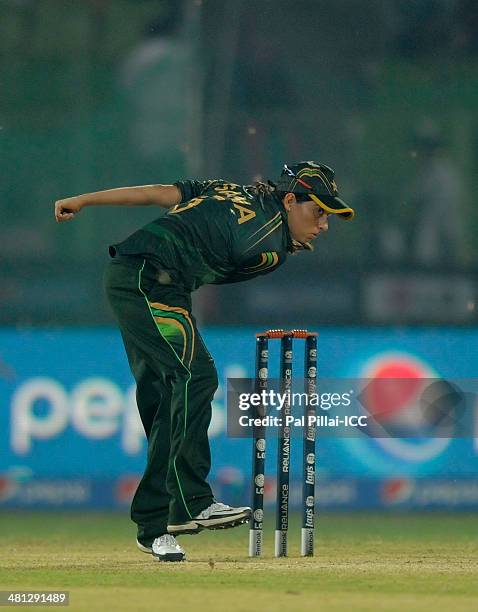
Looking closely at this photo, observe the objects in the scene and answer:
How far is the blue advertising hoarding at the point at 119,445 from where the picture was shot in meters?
7.73

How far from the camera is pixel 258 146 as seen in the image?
8.39 metres

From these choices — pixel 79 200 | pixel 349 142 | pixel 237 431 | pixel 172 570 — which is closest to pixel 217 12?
pixel 349 142

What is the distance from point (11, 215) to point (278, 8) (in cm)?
176

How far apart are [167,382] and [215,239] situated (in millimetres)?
484

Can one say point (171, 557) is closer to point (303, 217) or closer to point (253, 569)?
point (253, 569)

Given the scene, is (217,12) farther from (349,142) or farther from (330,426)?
(330,426)

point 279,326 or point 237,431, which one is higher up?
point 279,326

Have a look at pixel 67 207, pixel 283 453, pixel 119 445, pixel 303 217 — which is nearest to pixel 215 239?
pixel 303 217

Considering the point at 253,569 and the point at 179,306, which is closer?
the point at 253,569

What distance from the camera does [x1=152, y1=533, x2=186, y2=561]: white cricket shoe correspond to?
5.32m

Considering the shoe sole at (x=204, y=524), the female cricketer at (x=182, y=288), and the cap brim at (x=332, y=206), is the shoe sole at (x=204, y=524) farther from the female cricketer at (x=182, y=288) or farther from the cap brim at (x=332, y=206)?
the cap brim at (x=332, y=206)

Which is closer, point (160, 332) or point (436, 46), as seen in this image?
point (160, 332)

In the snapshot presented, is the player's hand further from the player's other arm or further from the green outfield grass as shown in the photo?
the green outfield grass

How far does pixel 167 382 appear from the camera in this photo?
5.34 metres
